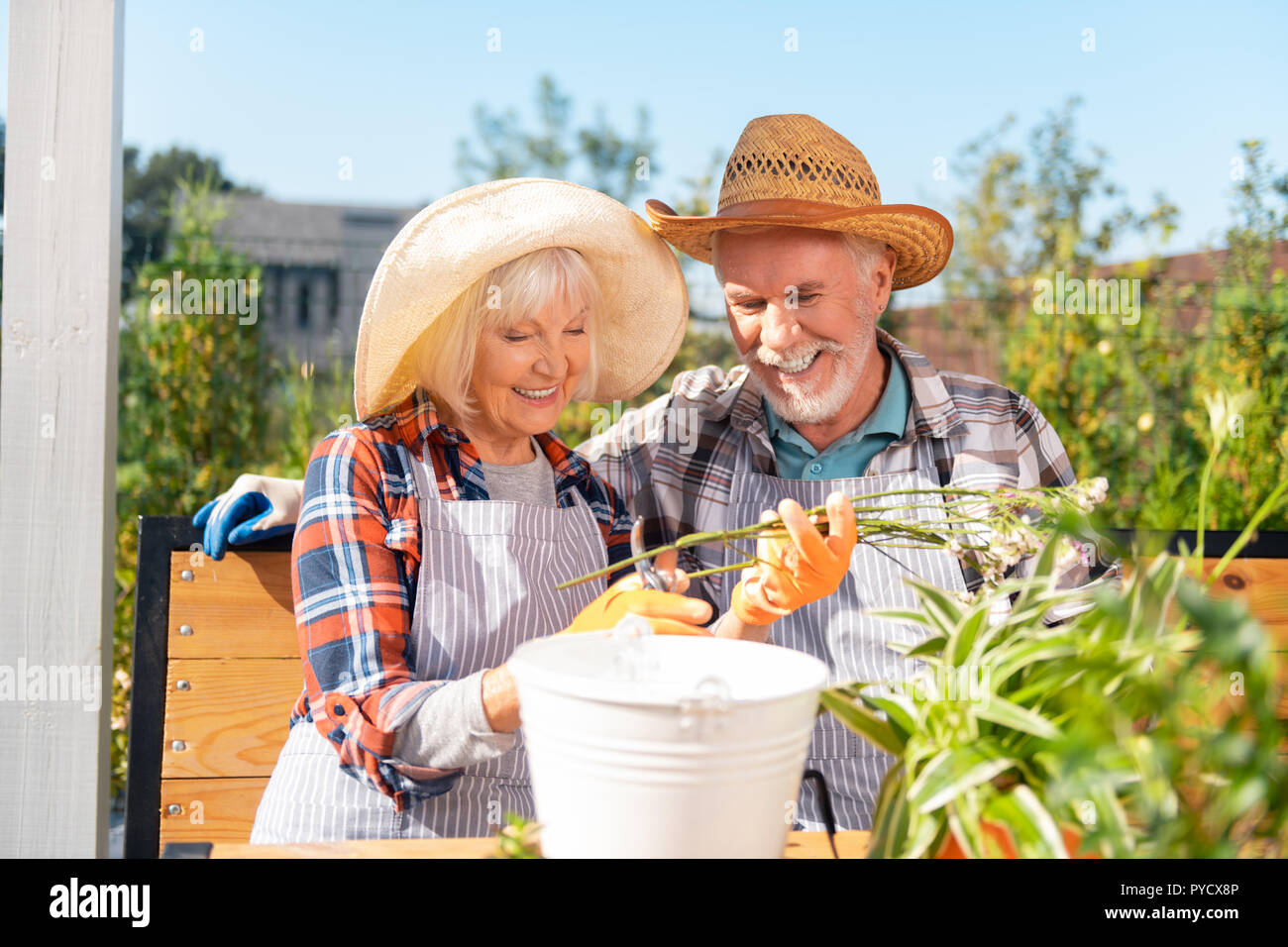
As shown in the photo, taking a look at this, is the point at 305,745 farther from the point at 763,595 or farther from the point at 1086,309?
the point at 1086,309

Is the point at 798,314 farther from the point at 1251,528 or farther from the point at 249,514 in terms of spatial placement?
the point at 1251,528

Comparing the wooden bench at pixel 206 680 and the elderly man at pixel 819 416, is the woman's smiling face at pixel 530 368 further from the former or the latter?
the wooden bench at pixel 206 680

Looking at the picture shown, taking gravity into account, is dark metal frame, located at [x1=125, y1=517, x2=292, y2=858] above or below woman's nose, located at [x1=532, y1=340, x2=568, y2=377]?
below

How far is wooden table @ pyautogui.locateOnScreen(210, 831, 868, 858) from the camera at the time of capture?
92 centimetres

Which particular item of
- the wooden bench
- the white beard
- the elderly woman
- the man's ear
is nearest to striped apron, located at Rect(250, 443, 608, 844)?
the elderly woman

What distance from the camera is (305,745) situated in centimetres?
152

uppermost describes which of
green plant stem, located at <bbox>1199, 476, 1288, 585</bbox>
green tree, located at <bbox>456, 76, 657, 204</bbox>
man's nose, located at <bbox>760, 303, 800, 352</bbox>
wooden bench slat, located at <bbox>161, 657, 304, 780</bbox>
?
green tree, located at <bbox>456, 76, 657, 204</bbox>

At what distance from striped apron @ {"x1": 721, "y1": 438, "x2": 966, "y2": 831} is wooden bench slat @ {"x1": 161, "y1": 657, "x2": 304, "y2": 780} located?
84cm

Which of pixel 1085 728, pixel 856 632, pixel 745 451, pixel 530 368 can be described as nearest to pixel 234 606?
pixel 530 368

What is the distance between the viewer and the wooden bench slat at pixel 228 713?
171 cm

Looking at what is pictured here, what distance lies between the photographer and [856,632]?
185 cm

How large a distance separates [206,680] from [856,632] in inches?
46.4

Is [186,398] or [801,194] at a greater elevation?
[801,194]

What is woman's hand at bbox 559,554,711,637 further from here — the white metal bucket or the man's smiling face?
the man's smiling face
